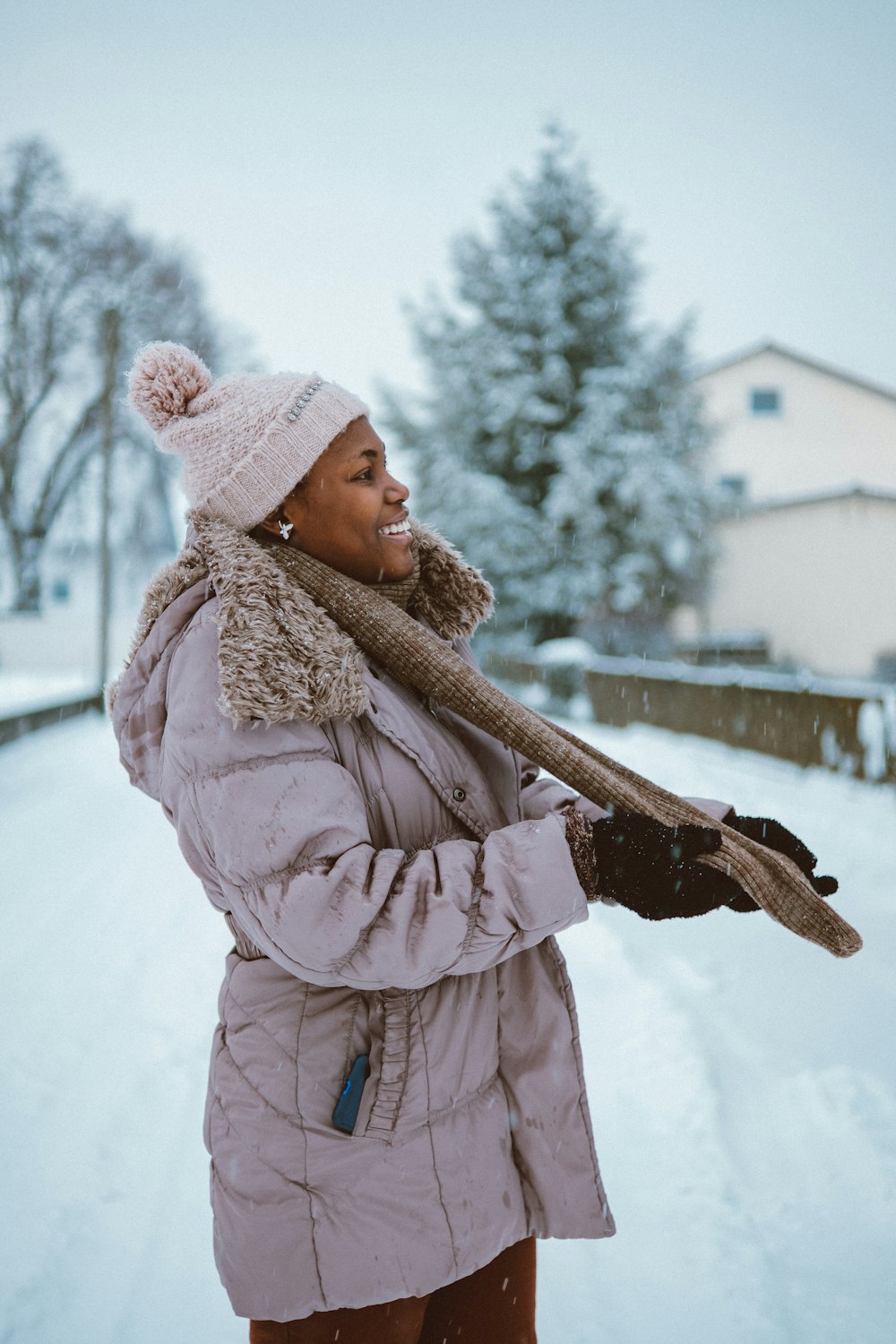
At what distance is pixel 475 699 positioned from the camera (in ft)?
4.79

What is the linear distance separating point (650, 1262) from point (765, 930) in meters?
2.55

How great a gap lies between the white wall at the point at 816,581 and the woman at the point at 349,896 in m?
19.1

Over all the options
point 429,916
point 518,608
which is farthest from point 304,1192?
point 518,608

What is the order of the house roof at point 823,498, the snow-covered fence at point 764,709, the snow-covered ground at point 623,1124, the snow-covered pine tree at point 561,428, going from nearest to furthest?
the snow-covered ground at point 623,1124
the snow-covered fence at point 764,709
the snow-covered pine tree at point 561,428
the house roof at point 823,498

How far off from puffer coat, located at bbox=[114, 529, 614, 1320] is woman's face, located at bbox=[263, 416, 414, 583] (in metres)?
0.15

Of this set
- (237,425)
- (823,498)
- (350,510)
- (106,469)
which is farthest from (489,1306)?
(823,498)

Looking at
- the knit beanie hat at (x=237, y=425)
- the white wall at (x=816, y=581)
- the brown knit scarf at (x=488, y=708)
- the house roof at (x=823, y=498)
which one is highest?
the house roof at (x=823, y=498)

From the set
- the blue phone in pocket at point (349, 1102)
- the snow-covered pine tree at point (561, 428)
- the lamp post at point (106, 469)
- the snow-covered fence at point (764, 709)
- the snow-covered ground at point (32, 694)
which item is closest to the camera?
the blue phone in pocket at point (349, 1102)

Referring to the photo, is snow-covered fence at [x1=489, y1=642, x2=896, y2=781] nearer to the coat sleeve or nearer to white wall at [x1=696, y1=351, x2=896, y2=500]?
the coat sleeve

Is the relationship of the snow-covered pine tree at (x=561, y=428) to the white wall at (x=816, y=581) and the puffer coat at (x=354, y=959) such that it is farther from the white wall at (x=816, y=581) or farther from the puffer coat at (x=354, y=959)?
the puffer coat at (x=354, y=959)

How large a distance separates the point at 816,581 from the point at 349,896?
2162cm

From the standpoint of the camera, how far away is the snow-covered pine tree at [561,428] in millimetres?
17750

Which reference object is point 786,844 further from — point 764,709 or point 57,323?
point 57,323

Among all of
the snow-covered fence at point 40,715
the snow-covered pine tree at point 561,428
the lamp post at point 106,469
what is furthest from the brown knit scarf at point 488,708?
the snow-covered pine tree at point 561,428
